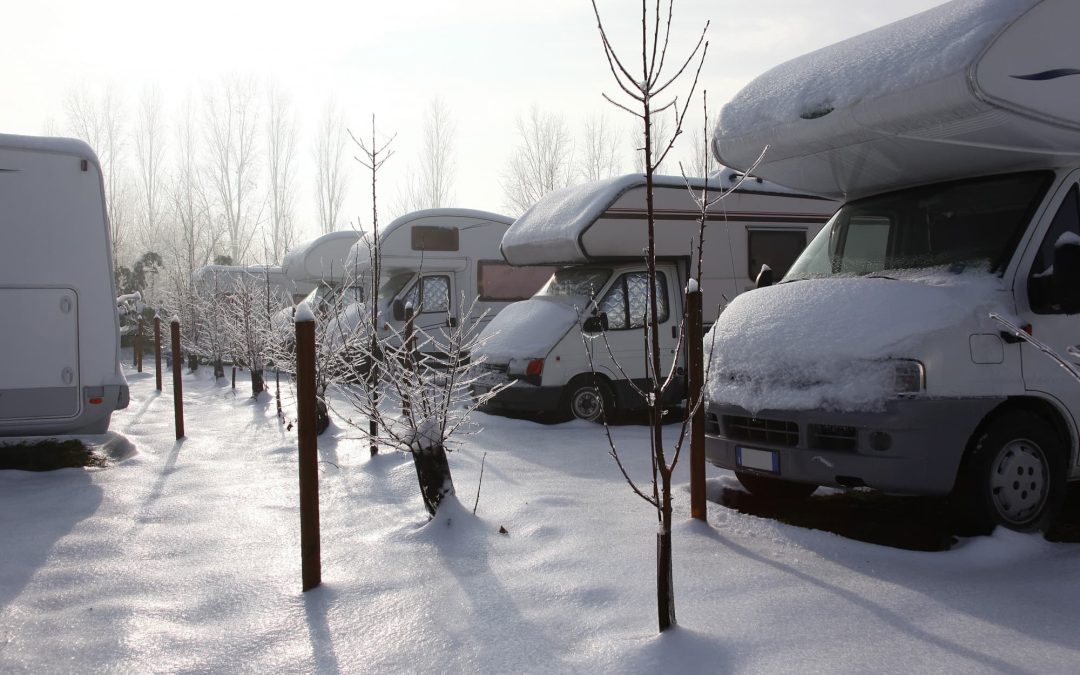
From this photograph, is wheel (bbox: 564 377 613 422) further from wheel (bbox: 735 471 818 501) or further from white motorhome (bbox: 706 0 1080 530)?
white motorhome (bbox: 706 0 1080 530)

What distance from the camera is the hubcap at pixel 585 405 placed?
9.38 meters

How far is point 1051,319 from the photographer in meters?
4.59

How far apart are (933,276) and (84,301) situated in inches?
259

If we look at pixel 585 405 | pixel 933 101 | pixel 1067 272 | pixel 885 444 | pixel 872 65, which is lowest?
pixel 585 405

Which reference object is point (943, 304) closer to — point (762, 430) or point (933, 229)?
point (933, 229)

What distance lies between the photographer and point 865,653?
2980 mm

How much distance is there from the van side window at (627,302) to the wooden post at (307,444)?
5.81 metres

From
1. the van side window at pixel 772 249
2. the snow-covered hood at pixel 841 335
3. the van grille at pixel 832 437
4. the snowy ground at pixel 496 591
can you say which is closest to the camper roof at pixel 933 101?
the snow-covered hood at pixel 841 335

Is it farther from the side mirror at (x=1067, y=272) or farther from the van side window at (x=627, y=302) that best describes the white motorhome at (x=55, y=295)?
the side mirror at (x=1067, y=272)

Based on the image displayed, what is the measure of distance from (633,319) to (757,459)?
4.95 meters

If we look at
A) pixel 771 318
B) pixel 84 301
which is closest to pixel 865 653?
pixel 771 318

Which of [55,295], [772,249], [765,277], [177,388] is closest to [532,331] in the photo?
[772,249]

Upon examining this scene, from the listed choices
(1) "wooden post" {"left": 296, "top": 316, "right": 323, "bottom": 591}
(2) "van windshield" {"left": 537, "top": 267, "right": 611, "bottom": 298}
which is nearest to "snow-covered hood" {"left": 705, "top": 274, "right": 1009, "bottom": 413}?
(1) "wooden post" {"left": 296, "top": 316, "right": 323, "bottom": 591}

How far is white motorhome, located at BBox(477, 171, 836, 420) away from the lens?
9242 millimetres
